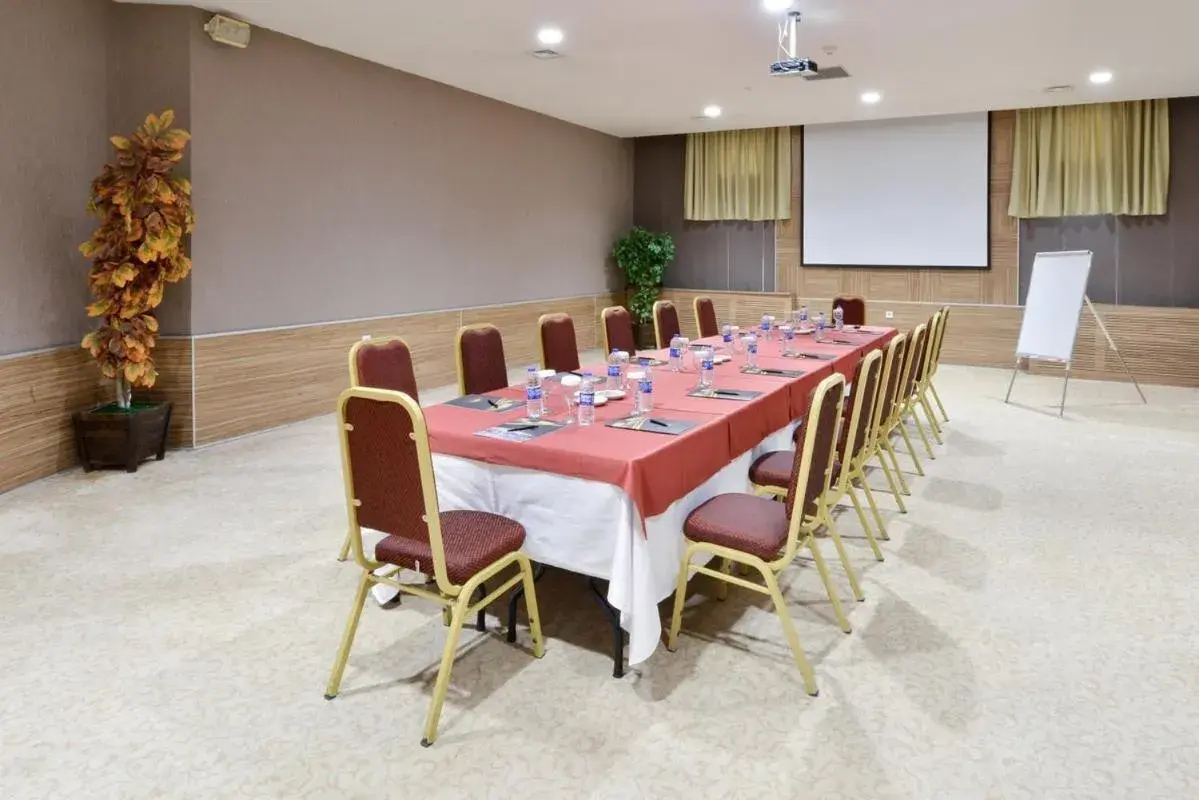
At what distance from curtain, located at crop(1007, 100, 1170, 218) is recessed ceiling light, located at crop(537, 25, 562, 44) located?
582 centimetres

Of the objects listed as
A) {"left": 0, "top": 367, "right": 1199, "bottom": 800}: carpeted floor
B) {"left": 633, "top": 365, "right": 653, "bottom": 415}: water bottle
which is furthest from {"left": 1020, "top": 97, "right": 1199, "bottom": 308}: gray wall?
{"left": 633, "top": 365, "right": 653, "bottom": 415}: water bottle

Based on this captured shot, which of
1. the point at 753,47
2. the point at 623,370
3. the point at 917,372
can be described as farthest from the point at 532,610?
the point at 753,47

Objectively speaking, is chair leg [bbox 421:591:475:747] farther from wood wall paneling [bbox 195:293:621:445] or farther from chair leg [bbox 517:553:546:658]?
Answer: wood wall paneling [bbox 195:293:621:445]

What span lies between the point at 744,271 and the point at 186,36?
292 inches

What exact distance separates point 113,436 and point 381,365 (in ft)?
7.90

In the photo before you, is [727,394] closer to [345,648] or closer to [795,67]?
[345,648]

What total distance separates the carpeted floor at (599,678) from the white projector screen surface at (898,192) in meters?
6.13

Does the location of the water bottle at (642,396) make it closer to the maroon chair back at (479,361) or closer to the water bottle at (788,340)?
the maroon chair back at (479,361)

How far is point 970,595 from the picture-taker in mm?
3361

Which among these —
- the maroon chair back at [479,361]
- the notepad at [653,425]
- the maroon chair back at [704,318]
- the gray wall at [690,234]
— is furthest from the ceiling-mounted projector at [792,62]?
the gray wall at [690,234]

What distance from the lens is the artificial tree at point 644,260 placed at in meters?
11.1

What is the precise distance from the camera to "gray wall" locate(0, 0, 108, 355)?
15.8ft

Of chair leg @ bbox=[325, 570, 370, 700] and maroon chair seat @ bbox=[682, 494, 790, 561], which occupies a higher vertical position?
maroon chair seat @ bbox=[682, 494, 790, 561]

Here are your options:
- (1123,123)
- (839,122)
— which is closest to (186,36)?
(839,122)
